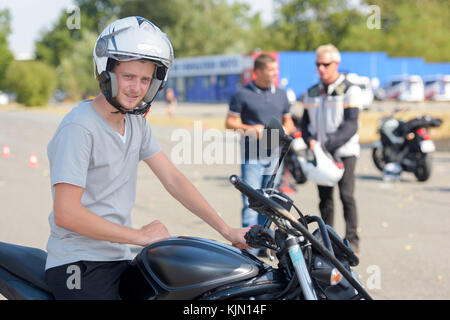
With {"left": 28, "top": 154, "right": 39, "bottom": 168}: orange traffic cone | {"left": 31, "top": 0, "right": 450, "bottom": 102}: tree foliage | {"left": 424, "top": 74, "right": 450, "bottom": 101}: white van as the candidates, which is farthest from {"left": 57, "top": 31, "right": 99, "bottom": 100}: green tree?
{"left": 28, "top": 154, "right": 39, "bottom": 168}: orange traffic cone

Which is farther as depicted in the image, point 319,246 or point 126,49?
point 126,49

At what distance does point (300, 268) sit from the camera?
2104mm

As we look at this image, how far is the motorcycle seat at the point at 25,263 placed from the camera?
261 cm

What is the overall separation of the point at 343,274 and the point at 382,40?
240ft

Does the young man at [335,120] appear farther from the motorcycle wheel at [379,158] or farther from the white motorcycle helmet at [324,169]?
the motorcycle wheel at [379,158]

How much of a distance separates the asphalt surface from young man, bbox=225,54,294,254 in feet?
3.15

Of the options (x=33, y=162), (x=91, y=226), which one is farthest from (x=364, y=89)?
(x=91, y=226)

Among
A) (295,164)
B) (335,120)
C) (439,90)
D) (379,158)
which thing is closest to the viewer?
(335,120)

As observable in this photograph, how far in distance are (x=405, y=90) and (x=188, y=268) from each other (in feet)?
147

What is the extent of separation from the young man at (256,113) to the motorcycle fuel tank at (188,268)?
4.00m

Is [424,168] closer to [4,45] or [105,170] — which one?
[4,45]

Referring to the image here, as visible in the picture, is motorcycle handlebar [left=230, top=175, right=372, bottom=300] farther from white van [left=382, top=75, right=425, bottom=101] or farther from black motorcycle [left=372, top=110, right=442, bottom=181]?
white van [left=382, top=75, right=425, bottom=101]

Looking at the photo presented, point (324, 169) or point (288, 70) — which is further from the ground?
point (288, 70)
